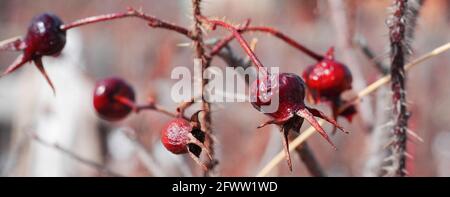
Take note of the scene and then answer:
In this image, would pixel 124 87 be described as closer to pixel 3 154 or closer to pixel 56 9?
pixel 3 154

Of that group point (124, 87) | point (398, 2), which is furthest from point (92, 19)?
point (398, 2)

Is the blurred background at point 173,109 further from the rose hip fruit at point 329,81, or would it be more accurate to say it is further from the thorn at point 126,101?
the rose hip fruit at point 329,81

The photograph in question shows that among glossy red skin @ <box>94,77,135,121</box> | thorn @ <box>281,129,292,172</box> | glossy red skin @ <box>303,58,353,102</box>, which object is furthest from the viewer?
glossy red skin @ <box>94,77,135,121</box>

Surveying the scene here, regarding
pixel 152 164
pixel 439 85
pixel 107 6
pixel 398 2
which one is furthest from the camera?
pixel 107 6

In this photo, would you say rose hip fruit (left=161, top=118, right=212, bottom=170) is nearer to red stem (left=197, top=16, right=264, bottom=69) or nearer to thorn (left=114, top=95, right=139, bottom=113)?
red stem (left=197, top=16, right=264, bottom=69)

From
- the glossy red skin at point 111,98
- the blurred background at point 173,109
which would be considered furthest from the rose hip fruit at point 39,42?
the blurred background at point 173,109

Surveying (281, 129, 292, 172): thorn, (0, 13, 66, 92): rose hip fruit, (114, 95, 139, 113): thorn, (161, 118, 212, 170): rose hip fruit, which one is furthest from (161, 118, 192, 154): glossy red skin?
(114, 95, 139, 113): thorn
